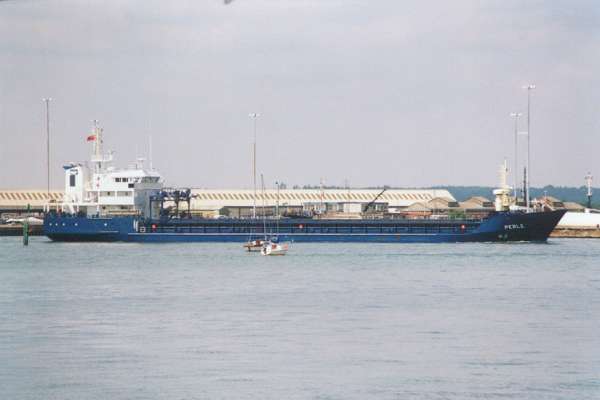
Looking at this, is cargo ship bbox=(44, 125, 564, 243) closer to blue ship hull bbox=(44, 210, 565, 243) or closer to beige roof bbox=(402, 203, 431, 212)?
blue ship hull bbox=(44, 210, 565, 243)

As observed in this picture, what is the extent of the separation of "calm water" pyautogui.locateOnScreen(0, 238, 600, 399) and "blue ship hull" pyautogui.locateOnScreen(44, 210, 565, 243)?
11.0 metres

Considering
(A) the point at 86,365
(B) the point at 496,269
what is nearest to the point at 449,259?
(B) the point at 496,269

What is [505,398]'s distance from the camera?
18344 mm

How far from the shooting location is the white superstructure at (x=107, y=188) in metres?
56.8

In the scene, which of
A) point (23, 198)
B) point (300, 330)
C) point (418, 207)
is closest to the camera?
point (300, 330)

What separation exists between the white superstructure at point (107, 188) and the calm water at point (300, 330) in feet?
46.2

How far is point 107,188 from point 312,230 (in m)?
8.56

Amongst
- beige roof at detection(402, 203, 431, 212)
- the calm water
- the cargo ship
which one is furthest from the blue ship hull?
beige roof at detection(402, 203, 431, 212)

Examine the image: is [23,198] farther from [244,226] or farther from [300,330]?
[300,330]

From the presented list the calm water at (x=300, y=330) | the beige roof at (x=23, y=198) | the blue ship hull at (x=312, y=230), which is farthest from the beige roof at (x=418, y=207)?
the calm water at (x=300, y=330)

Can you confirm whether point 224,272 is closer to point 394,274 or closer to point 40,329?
point 394,274

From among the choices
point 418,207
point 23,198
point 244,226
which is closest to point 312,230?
point 244,226

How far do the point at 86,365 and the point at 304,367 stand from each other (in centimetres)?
313

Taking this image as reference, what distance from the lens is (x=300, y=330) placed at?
24.5 meters
